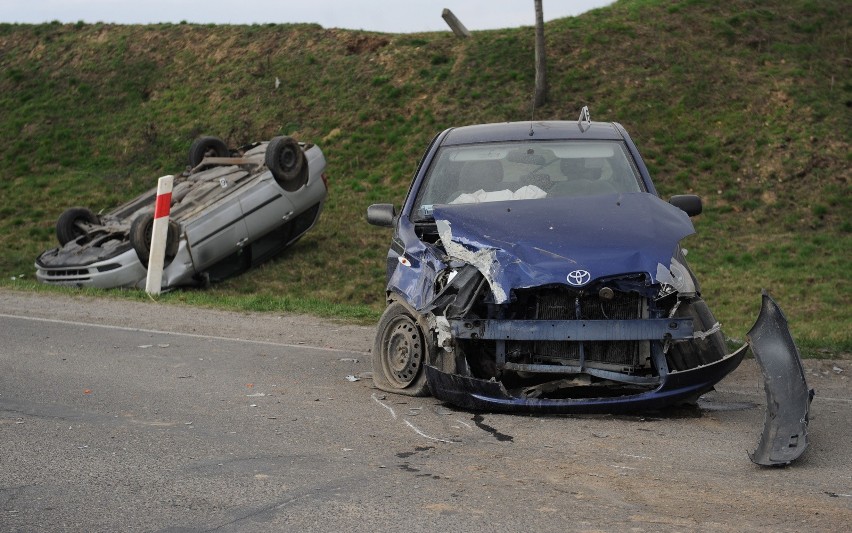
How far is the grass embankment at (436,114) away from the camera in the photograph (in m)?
18.3

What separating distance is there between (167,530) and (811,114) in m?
20.3

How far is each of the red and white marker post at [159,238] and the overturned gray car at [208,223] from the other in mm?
443

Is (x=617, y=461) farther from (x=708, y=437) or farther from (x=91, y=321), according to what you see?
(x=91, y=321)

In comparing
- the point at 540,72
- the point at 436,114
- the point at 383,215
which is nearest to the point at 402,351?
the point at 383,215

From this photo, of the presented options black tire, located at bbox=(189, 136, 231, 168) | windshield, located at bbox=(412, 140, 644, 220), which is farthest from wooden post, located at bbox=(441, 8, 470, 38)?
windshield, located at bbox=(412, 140, 644, 220)

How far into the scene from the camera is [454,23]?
2855 centimetres

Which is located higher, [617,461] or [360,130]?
[360,130]

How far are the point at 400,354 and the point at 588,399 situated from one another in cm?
146

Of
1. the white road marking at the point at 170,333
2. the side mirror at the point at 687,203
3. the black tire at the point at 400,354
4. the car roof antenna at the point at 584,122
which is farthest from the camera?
the white road marking at the point at 170,333

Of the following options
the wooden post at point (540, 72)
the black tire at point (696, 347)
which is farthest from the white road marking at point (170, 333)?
the wooden post at point (540, 72)

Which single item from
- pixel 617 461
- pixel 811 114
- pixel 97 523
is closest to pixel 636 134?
pixel 811 114

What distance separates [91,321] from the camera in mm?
12203

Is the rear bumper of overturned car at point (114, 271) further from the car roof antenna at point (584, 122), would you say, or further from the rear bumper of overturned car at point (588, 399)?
the rear bumper of overturned car at point (588, 399)

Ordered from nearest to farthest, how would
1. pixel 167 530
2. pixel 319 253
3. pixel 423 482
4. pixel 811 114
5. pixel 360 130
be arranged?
pixel 167 530 < pixel 423 482 < pixel 319 253 < pixel 811 114 < pixel 360 130
